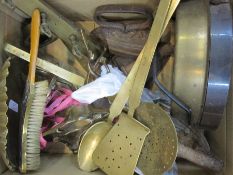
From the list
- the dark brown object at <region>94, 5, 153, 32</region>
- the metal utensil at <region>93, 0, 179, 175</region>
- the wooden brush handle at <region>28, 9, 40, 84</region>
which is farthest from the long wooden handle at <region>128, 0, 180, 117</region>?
the wooden brush handle at <region>28, 9, 40, 84</region>

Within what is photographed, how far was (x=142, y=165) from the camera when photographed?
0.69 meters

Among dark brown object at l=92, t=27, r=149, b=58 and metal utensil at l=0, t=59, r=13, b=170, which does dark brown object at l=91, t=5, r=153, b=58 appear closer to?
dark brown object at l=92, t=27, r=149, b=58

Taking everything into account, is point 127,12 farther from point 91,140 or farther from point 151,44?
point 91,140

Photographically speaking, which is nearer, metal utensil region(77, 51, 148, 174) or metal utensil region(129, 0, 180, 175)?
metal utensil region(129, 0, 180, 175)

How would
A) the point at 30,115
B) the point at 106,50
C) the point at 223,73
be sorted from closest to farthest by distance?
the point at 223,73 → the point at 30,115 → the point at 106,50

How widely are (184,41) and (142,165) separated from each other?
0.96 feet

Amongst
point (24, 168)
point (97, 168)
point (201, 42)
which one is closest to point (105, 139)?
point (97, 168)

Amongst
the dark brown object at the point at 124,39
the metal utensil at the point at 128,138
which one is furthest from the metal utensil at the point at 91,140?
the dark brown object at the point at 124,39

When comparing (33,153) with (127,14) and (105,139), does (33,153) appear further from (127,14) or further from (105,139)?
(127,14)

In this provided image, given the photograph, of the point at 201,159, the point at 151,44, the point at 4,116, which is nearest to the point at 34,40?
the point at 4,116

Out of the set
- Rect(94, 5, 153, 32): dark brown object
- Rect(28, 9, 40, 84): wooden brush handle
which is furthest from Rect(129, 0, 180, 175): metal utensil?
Rect(28, 9, 40, 84): wooden brush handle

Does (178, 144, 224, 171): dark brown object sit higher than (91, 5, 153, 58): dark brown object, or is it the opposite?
(91, 5, 153, 58): dark brown object

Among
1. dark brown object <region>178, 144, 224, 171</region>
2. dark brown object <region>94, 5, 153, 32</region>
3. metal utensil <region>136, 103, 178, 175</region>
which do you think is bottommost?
dark brown object <region>178, 144, 224, 171</region>

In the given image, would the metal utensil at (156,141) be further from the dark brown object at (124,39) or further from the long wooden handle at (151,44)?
the dark brown object at (124,39)
